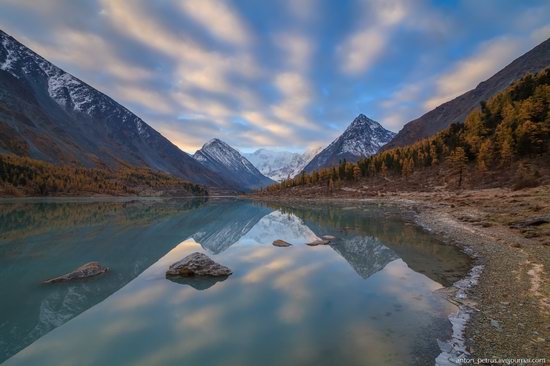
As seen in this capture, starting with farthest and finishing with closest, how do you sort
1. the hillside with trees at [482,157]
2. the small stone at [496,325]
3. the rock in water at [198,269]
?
1. the hillside with trees at [482,157]
2. the rock in water at [198,269]
3. the small stone at [496,325]

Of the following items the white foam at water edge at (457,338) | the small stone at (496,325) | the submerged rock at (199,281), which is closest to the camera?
the white foam at water edge at (457,338)

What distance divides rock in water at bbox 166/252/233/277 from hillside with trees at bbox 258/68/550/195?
212 ft

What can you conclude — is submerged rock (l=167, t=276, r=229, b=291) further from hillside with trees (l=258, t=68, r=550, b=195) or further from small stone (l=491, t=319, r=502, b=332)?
hillside with trees (l=258, t=68, r=550, b=195)

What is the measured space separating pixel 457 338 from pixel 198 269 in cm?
1522

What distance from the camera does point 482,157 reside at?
304ft

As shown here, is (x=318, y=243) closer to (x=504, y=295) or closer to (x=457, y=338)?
(x=504, y=295)

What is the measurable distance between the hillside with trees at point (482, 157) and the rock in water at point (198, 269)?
212 ft

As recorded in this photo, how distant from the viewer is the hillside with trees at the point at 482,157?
7925 centimetres

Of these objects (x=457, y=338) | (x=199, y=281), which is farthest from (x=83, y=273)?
(x=457, y=338)

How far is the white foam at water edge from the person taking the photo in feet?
31.6

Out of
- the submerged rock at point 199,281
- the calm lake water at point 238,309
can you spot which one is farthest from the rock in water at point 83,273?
the submerged rock at point 199,281

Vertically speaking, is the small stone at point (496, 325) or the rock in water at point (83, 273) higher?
the rock in water at point (83, 273)

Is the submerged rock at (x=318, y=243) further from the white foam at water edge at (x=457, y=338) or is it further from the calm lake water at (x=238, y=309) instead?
the white foam at water edge at (x=457, y=338)

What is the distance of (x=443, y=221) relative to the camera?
43750 mm
